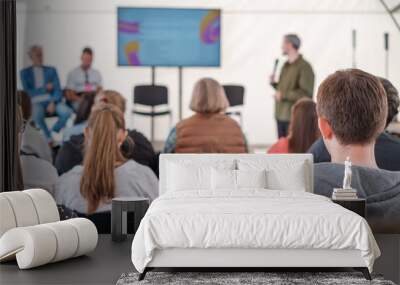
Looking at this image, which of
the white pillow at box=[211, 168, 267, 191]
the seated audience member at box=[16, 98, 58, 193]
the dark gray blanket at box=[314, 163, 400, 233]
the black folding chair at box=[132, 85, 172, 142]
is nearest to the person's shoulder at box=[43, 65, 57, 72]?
the seated audience member at box=[16, 98, 58, 193]

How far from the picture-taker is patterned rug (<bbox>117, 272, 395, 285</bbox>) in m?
5.41

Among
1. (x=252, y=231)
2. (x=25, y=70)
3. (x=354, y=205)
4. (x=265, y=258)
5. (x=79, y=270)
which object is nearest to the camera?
(x=252, y=231)

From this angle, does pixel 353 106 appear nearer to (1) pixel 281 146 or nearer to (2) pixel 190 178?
(1) pixel 281 146

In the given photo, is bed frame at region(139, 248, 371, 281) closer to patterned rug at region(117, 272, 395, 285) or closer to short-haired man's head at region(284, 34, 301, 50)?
patterned rug at region(117, 272, 395, 285)

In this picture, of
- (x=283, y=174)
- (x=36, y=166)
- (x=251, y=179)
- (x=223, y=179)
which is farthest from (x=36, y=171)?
(x=283, y=174)

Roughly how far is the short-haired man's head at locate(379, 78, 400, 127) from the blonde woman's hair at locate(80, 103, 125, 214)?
10.1 ft

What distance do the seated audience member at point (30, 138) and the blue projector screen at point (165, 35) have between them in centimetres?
120

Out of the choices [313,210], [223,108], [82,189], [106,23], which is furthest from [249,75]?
[313,210]

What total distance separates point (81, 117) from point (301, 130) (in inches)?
99.8

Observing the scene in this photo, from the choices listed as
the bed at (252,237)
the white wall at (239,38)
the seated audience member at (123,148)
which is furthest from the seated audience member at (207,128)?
the bed at (252,237)

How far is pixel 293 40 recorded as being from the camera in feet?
27.3

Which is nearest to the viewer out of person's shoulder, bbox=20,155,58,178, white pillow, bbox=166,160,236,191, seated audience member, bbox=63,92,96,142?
white pillow, bbox=166,160,236,191

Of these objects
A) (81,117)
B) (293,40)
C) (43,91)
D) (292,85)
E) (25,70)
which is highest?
(293,40)

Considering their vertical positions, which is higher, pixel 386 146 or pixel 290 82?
pixel 290 82
